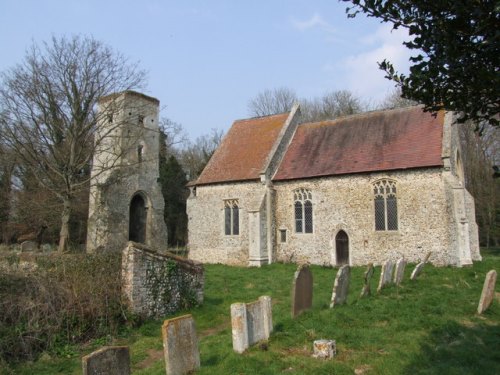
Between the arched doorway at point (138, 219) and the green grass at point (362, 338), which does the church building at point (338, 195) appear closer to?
the arched doorway at point (138, 219)

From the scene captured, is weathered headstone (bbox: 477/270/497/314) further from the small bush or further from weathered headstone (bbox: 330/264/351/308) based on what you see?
the small bush

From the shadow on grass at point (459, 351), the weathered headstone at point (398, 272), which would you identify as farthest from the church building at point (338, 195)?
the shadow on grass at point (459, 351)

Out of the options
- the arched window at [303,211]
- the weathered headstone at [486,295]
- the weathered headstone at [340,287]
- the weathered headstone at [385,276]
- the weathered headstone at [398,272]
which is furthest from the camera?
the arched window at [303,211]

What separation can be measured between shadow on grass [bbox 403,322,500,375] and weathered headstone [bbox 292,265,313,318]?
2.66 metres

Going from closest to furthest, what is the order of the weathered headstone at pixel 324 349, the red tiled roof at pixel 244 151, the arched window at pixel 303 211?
1. the weathered headstone at pixel 324 349
2. the arched window at pixel 303 211
3. the red tiled roof at pixel 244 151

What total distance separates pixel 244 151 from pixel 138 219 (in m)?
8.04

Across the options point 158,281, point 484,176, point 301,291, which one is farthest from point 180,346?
point 484,176

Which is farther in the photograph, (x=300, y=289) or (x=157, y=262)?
(x=157, y=262)

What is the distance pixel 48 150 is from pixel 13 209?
31.9ft

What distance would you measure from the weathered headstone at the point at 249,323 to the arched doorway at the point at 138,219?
62.6 feet

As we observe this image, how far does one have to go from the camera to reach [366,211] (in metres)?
18.6

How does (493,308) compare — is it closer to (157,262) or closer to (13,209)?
(157,262)

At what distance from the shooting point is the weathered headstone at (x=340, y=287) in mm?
9312

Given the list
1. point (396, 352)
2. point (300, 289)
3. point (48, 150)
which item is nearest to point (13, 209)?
point (48, 150)
